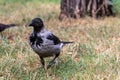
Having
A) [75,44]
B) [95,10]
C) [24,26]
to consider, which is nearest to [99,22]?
[95,10]

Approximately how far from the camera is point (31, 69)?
643 centimetres

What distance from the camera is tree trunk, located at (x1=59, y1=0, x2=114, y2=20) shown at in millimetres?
10656

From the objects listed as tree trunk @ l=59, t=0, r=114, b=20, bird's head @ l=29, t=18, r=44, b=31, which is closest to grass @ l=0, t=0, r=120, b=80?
tree trunk @ l=59, t=0, r=114, b=20

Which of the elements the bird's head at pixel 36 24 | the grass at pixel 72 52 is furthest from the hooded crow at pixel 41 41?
the grass at pixel 72 52

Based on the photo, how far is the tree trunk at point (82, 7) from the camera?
1066cm

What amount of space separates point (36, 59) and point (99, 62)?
101 centimetres

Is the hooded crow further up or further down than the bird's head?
further down

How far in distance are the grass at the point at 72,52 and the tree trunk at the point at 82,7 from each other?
10.1 inches

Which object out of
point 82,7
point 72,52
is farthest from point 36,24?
point 82,7

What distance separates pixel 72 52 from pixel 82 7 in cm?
357

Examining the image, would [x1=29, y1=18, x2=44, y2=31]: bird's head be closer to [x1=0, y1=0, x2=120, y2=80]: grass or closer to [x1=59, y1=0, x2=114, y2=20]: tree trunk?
[x1=0, y1=0, x2=120, y2=80]: grass

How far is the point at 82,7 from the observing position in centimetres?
1069

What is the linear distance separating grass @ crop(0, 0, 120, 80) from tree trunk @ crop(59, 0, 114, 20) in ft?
0.84

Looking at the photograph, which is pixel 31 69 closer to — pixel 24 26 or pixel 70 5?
pixel 24 26
